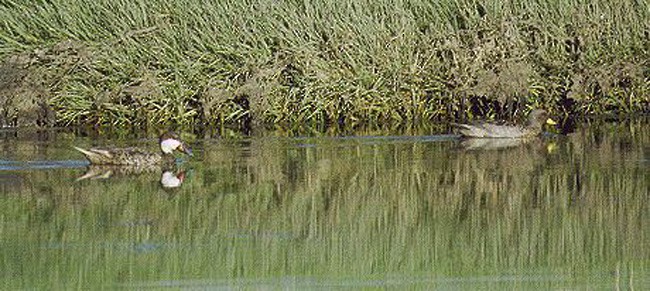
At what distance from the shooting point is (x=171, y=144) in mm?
15578

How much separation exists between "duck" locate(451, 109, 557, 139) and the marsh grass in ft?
4.69

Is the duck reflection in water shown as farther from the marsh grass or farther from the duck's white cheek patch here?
the marsh grass

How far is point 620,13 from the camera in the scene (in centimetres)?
2155

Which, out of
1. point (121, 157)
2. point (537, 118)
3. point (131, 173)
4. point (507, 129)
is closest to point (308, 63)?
point (507, 129)

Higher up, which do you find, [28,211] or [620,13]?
[620,13]

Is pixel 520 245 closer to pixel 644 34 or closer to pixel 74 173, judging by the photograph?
pixel 74 173

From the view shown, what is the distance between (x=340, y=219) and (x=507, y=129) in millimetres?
7032

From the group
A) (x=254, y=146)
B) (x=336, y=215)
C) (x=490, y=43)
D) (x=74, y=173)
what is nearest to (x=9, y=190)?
(x=74, y=173)

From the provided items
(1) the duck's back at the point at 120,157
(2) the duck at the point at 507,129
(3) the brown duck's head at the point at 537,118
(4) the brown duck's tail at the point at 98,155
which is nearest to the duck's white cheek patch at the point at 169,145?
(1) the duck's back at the point at 120,157

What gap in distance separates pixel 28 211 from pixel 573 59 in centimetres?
1071

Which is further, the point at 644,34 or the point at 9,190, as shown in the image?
the point at 644,34

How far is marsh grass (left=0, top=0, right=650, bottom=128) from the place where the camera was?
2033cm

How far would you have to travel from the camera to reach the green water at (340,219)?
30.7 ft

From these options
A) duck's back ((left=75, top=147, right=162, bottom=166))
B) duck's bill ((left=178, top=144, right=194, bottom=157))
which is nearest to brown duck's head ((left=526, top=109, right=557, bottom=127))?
duck's bill ((left=178, top=144, right=194, bottom=157))
